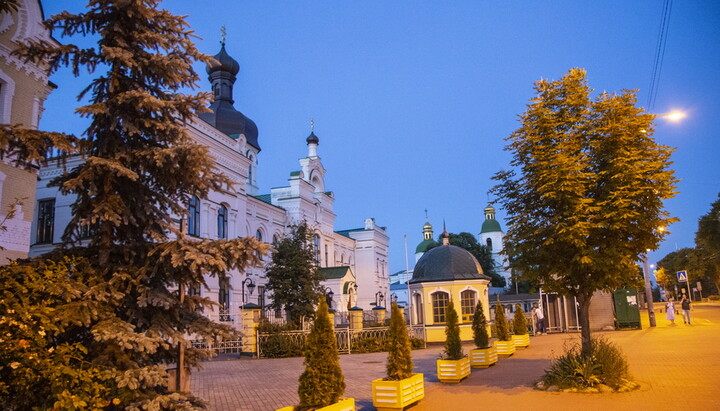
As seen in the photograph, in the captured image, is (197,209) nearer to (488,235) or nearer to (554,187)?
(554,187)

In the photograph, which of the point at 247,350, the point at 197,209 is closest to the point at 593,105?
the point at 247,350

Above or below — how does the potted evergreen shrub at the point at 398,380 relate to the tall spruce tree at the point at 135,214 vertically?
below

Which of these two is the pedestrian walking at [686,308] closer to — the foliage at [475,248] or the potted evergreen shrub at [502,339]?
the potted evergreen shrub at [502,339]

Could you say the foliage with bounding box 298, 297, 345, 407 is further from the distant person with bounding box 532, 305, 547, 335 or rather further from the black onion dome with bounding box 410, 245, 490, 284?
the distant person with bounding box 532, 305, 547, 335

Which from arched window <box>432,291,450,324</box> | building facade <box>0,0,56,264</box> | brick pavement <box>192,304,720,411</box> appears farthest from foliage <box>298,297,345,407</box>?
arched window <box>432,291,450,324</box>

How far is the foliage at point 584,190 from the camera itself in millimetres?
10930

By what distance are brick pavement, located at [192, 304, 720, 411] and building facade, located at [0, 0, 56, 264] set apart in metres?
6.56

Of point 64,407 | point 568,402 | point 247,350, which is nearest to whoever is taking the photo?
point 64,407

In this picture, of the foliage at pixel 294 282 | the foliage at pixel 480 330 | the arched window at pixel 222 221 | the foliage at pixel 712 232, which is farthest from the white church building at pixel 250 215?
the foliage at pixel 712 232

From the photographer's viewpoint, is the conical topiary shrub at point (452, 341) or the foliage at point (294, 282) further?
the foliage at point (294, 282)

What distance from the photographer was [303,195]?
45.3 m

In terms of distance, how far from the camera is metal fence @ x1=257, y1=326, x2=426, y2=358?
77.0ft

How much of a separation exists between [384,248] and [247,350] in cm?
4321

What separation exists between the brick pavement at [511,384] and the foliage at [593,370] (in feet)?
1.39
